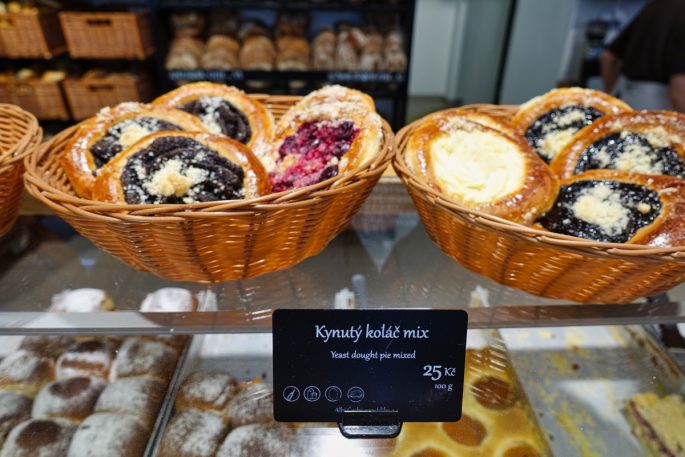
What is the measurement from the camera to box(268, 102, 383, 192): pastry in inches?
46.8

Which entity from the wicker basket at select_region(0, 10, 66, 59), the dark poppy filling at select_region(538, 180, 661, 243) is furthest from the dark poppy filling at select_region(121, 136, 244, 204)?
the wicker basket at select_region(0, 10, 66, 59)

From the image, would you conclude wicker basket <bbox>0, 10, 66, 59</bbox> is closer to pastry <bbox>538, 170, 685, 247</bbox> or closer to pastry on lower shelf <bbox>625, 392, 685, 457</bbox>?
pastry <bbox>538, 170, 685, 247</bbox>

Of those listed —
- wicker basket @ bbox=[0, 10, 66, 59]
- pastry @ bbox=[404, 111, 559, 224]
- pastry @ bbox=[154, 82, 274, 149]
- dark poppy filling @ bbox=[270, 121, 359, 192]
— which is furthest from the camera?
wicker basket @ bbox=[0, 10, 66, 59]

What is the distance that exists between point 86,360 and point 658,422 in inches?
57.7

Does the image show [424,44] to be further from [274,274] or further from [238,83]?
[274,274]

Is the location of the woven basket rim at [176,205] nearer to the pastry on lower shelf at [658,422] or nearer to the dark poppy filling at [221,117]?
the dark poppy filling at [221,117]

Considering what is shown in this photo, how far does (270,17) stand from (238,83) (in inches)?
32.2

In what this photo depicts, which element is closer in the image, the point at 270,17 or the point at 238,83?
the point at 238,83

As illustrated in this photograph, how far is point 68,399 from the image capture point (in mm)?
1233

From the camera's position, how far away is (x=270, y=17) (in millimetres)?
4273

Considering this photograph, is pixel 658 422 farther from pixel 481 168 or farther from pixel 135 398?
pixel 135 398

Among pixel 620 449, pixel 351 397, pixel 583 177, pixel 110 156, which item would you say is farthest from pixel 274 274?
pixel 620 449

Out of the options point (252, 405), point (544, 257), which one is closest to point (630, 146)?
point (544, 257)

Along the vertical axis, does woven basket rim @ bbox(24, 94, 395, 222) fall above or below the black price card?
above
